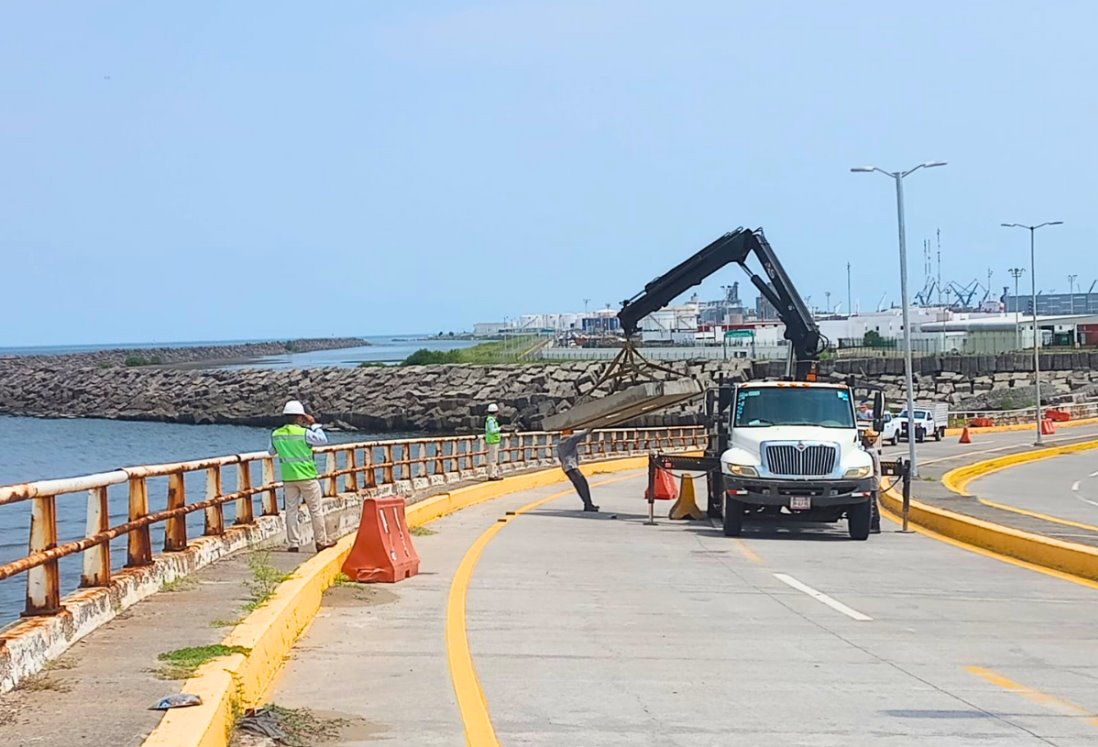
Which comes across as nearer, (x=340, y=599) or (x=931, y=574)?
(x=340, y=599)

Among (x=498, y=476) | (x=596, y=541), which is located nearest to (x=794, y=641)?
(x=596, y=541)

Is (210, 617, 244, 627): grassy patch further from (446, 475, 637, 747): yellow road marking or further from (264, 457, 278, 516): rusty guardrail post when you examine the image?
(264, 457, 278, 516): rusty guardrail post

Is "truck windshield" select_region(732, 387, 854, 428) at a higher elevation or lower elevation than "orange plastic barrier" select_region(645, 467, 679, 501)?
higher

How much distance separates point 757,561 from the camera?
18656 millimetres

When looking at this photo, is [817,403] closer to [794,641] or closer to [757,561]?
[757,561]

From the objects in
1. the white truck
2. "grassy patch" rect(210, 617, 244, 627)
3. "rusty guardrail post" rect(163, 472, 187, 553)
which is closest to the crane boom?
"rusty guardrail post" rect(163, 472, 187, 553)

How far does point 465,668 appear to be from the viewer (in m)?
10.1

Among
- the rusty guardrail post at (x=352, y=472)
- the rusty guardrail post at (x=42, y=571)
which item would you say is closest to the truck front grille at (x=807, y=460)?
the rusty guardrail post at (x=352, y=472)

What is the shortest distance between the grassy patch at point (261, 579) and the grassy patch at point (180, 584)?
1.50 feet

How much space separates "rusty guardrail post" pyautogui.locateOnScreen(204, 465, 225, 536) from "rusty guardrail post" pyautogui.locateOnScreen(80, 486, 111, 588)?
4655 mm

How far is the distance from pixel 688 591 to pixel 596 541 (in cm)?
632

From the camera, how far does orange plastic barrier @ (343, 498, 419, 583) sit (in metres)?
14.7

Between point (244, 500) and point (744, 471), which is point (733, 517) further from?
point (244, 500)

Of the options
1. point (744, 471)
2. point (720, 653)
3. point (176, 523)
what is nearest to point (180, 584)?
point (176, 523)
